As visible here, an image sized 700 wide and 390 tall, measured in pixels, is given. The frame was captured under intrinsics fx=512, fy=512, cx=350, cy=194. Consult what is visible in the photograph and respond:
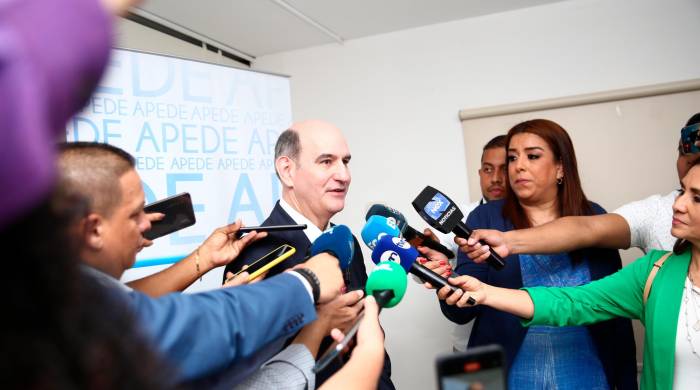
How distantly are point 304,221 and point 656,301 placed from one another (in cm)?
105

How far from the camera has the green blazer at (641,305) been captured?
141 cm

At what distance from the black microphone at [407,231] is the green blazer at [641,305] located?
34 cm

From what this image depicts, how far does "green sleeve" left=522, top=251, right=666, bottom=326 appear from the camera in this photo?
61.9 inches

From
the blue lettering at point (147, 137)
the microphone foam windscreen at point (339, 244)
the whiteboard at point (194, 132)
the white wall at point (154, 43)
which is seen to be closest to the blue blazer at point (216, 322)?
the microphone foam windscreen at point (339, 244)

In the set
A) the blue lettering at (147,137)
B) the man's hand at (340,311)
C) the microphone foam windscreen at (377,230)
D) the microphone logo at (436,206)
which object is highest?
the blue lettering at (147,137)

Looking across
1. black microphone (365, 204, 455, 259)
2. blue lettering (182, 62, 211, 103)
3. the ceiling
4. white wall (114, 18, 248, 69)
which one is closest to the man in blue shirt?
black microphone (365, 204, 455, 259)

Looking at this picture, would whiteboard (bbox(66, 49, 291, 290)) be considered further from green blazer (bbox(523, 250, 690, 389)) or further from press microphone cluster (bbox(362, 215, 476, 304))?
green blazer (bbox(523, 250, 690, 389))

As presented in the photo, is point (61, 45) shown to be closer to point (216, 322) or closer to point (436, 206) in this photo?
point (216, 322)

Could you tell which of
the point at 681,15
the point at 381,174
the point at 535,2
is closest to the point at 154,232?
the point at 381,174

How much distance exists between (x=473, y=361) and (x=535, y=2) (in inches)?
138

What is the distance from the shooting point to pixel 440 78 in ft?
12.5

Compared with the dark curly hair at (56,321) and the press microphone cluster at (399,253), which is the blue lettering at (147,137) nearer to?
the press microphone cluster at (399,253)

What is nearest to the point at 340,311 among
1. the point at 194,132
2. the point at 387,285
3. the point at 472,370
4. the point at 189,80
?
the point at 387,285

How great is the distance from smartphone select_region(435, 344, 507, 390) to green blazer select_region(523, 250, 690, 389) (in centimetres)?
107
